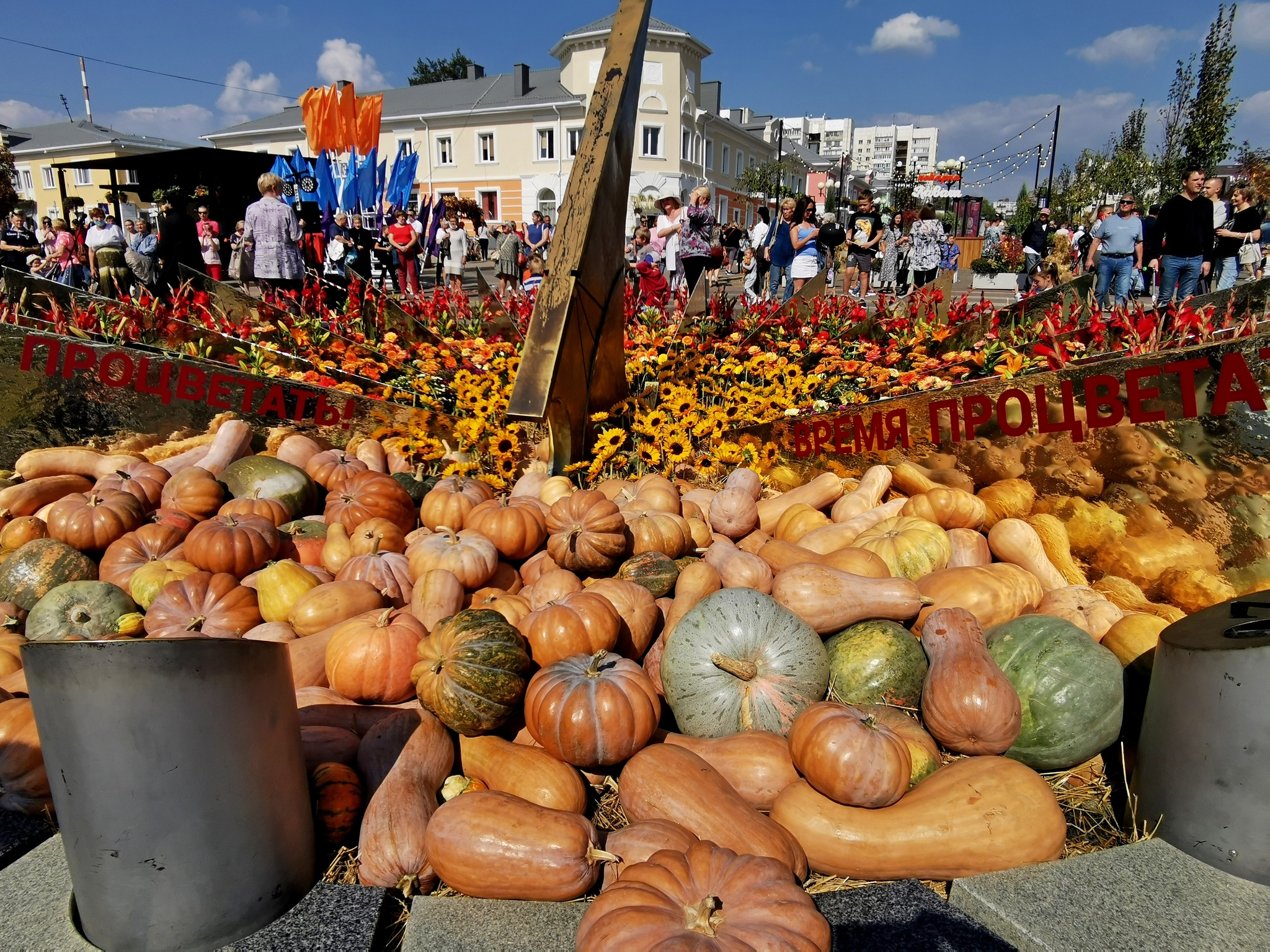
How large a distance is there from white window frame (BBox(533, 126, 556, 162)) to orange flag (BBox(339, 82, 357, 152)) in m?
24.5

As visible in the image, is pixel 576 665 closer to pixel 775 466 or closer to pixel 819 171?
pixel 775 466

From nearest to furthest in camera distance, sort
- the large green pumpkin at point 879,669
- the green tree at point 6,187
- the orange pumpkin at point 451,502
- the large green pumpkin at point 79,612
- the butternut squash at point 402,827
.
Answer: the butternut squash at point 402,827, the large green pumpkin at point 879,669, the large green pumpkin at point 79,612, the orange pumpkin at point 451,502, the green tree at point 6,187

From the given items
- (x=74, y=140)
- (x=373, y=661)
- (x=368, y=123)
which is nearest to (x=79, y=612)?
(x=373, y=661)

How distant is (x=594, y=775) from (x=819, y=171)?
84507mm

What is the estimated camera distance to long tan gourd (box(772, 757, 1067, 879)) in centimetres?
215

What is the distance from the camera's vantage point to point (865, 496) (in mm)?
4094

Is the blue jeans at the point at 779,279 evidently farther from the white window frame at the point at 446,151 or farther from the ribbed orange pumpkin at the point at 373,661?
the white window frame at the point at 446,151

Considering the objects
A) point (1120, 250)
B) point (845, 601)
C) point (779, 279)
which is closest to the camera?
point (845, 601)

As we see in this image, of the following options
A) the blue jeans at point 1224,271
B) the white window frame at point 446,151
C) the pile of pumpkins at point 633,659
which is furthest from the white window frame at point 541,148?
the pile of pumpkins at point 633,659

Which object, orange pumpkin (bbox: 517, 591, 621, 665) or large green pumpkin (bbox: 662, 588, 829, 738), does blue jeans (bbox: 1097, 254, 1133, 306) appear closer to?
large green pumpkin (bbox: 662, 588, 829, 738)

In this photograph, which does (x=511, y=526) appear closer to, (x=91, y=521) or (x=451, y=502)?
(x=451, y=502)

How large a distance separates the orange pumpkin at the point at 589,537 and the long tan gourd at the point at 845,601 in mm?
813

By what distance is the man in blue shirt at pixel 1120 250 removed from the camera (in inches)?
433

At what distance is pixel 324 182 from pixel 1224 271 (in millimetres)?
22901
